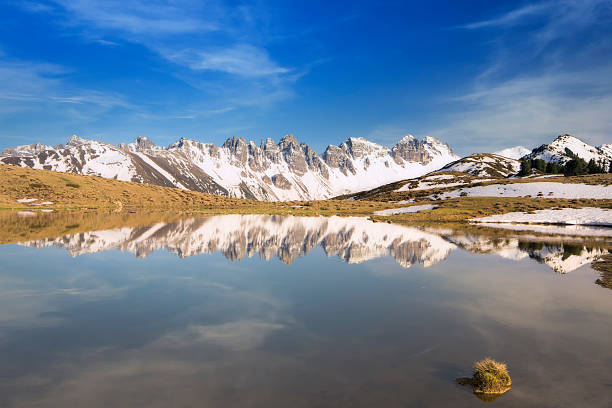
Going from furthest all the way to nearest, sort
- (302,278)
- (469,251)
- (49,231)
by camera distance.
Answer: (49,231) → (469,251) → (302,278)

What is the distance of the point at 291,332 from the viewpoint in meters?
13.3

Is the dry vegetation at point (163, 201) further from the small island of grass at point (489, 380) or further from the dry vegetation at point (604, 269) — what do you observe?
the small island of grass at point (489, 380)

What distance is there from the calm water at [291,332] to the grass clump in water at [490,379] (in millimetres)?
271

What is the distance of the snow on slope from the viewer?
102938 millimetres

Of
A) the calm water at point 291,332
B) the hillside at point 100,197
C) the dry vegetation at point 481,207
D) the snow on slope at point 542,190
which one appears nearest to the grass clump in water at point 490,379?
the calm water at point 291,332

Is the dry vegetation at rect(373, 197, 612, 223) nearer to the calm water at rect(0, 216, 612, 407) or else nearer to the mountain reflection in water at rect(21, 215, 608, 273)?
the mountain reflection in water at rect(21, 215, 608, 273)

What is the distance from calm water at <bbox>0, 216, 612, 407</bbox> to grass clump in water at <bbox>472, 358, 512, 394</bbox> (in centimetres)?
27

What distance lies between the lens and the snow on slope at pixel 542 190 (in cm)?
10294

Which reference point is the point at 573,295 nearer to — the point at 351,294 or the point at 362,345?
the point at 351,294

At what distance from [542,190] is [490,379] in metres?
120

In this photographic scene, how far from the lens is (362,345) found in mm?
12242

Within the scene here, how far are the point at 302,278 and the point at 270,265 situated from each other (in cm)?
457

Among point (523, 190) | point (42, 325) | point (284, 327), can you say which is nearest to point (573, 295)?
point (284, 327)

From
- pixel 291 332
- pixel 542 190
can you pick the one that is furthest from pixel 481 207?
pixel 291 332
